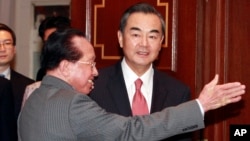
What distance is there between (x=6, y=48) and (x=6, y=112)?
736mm

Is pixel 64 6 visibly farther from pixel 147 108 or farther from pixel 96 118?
pixel 96 118

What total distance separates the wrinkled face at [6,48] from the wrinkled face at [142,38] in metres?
1.21

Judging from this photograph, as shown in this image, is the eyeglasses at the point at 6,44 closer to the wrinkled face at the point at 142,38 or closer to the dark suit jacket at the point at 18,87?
the dark suit jacket at the point at 18,87

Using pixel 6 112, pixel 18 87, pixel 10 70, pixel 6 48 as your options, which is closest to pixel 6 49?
pixel 6 48

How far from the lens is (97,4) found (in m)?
2.68

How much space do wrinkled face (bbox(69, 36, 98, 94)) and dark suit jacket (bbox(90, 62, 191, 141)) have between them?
15.1 inches

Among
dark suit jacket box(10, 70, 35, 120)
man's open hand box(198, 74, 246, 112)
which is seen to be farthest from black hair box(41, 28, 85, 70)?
dark suit jacket box(10, 70, 35, 120)

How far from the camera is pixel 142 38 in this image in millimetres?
2139

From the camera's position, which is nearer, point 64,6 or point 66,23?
point 66,23

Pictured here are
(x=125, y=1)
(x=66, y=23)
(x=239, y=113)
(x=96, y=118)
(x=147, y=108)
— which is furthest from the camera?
(x=66, y=23)

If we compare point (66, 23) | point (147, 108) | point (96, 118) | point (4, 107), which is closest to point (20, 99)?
point (4, 107)

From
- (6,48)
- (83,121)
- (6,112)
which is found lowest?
(6,112)

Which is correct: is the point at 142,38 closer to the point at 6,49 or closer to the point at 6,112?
the point at 6,112

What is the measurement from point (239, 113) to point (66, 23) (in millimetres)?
1325
